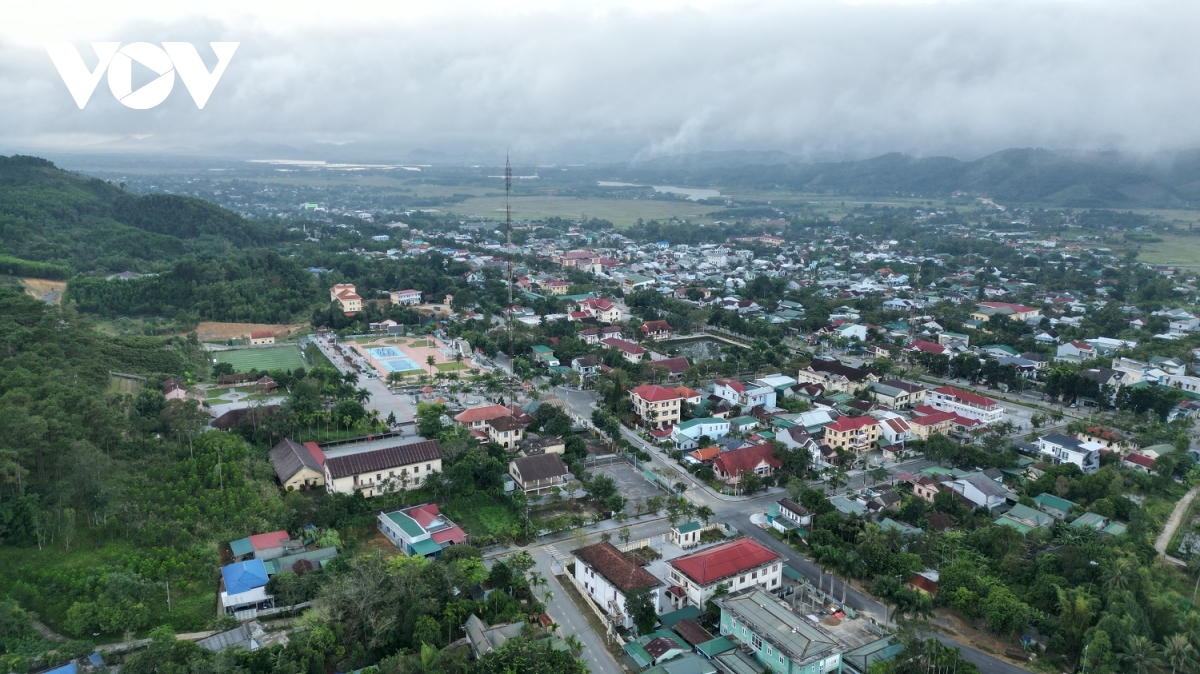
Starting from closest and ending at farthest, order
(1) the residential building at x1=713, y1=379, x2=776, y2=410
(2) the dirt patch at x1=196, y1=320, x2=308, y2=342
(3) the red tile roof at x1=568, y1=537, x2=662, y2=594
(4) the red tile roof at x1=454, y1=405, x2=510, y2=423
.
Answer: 1. (3) the red tile roof at x1=568, y1=537, x2=662, y2=594
2. (4) the red tile roof at x1=454, y1=405, x2=510, y2=423
3. (1) the residential building at x1=713, y1=379, x2=776, y2=410
4. (2) the dirt patch at x1=196, y1=320, x2=308, y2=342

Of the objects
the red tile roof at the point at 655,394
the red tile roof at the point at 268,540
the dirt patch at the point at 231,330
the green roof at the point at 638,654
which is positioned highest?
the red tile roof at the point at 655,394

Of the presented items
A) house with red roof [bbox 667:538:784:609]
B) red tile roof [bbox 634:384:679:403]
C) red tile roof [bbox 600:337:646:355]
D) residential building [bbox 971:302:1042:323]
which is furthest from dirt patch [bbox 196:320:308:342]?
residential building [bbox 971:302:1042:323]

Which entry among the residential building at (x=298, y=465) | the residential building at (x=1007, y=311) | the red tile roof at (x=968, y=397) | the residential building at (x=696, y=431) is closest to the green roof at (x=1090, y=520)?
the red tile roof at (x=968, y=397)

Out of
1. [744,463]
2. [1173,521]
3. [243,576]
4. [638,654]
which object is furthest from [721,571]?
[1173,521]

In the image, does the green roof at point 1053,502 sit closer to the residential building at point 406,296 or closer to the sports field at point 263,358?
the sports field at point 263,358

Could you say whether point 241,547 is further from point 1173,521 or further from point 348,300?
point 348,300

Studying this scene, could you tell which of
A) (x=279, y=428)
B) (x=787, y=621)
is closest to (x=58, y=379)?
(x=279, y=428)

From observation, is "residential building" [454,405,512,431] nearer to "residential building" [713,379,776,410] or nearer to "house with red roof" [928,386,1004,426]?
"residential building" [713,379,776,410]

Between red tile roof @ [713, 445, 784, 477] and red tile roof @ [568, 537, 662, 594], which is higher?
red tile roof @ [568, 537, 662, 594]
